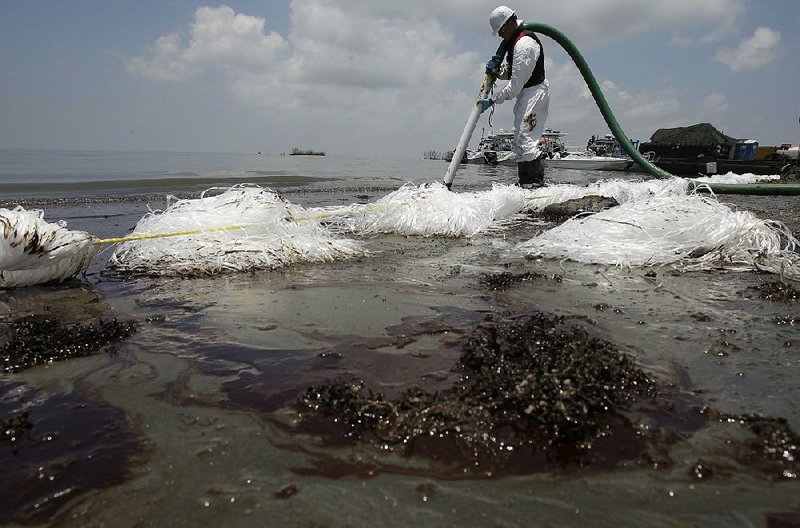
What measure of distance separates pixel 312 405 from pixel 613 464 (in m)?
0.96

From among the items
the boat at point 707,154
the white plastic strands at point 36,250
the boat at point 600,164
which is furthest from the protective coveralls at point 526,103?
the boat at point 600,164

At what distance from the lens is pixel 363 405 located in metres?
1.57

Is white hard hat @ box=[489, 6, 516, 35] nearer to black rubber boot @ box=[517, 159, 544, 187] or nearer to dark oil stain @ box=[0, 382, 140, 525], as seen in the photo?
black rubber boot @ box=[517, 159, 544, 187]

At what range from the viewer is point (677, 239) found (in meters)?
4.09

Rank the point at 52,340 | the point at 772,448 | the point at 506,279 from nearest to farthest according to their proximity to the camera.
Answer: the point at 772,448
the point at 52,340
the point at 506,279

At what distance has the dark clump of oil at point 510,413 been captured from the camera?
135cm

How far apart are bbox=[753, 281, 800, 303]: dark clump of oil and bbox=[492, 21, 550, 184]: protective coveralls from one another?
5516 millimetres

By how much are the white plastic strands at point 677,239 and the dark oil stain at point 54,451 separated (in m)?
3.56

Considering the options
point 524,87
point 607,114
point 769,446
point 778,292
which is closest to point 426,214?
point 778,292

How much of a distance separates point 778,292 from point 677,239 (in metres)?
1.20

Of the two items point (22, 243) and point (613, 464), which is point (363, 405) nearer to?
point (613, 464)

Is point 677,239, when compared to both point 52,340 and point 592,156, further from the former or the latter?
point 592,156

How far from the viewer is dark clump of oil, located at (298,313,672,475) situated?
135 cm

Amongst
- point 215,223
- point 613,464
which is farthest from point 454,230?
point 613,464
